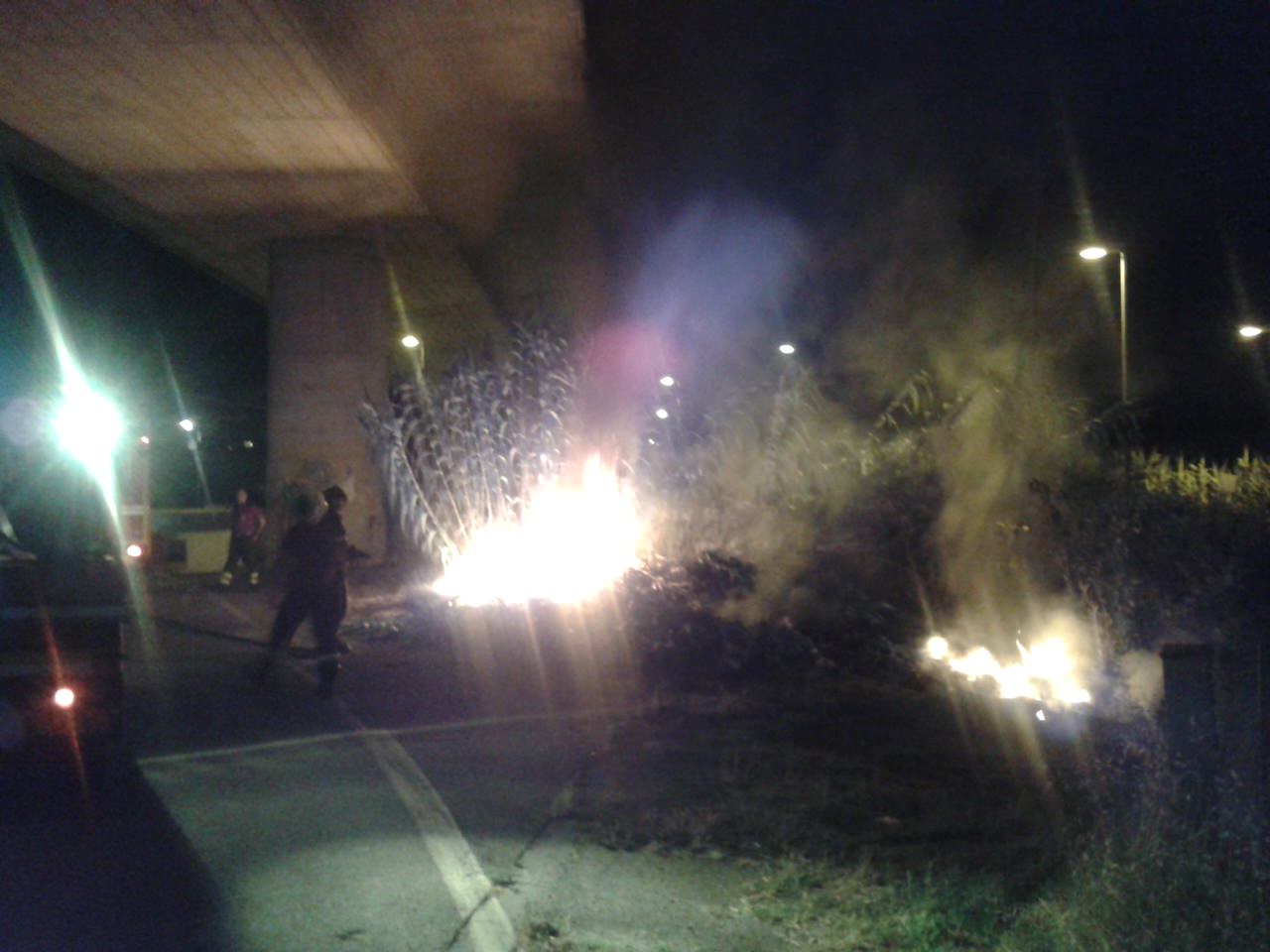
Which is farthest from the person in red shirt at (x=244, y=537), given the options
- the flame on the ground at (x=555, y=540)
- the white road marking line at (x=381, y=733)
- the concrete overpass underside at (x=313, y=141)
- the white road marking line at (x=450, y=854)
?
the white road marking line at (x=450, y=854)

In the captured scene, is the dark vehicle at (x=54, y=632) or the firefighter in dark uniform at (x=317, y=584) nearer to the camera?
the dark vehicle at (x=54, y=632)

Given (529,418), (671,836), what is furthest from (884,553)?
(671,836)

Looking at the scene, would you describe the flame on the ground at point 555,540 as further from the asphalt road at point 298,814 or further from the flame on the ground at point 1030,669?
the flame on the ground at point 1030,669

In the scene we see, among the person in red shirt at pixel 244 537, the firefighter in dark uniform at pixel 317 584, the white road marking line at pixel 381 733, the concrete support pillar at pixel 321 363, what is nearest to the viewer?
the white road marking line at pixel 381 733

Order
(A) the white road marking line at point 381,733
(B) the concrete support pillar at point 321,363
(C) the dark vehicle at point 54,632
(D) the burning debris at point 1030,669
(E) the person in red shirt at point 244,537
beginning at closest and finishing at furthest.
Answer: (C) the dark vehicle at point 54,632, (A) the white road marking line at point 381,733, (D) the burning debris at point 1030,669, (E) the person in red shirt at point 244,537, (B) the concrete support pillar at point 321,363

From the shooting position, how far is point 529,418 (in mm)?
15195

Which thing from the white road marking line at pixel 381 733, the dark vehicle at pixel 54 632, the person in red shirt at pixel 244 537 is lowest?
the white road marking line at pixel 381 733

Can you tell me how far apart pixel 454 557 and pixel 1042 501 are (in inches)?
253

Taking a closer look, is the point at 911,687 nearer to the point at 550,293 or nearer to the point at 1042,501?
the point at 1042,501

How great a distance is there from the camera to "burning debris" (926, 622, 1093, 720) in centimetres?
1046

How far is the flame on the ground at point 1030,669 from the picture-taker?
1048 centimetres

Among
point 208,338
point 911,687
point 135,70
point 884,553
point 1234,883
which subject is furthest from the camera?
point 208,338

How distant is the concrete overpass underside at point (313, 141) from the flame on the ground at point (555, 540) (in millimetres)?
5119

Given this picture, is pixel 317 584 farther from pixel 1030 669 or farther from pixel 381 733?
pixel 1030 669
